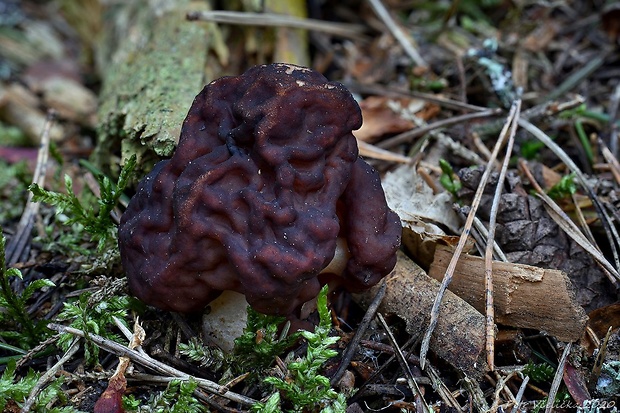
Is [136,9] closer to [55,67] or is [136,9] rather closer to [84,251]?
[55,67]

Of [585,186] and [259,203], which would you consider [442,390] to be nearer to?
[259,203]

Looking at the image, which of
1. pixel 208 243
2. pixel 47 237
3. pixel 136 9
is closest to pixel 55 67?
pixel 136 9

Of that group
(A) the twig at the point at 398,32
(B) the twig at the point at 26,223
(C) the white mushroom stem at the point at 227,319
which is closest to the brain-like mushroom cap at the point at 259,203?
(C) the white mushroom stem at the point at 227,319

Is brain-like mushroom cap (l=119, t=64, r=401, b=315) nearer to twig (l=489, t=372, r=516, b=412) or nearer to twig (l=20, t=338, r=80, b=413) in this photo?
twig (l=20, t=338, r=80, b=413)

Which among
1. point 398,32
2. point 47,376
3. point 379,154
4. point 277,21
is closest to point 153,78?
point 277,21

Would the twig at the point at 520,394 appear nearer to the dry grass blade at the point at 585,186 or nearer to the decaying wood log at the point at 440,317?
the decaying wood log at the point at 440,317

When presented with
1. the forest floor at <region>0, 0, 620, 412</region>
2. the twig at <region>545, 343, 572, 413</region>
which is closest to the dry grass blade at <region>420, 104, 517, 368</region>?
the forest floor at <region>0, 0, 620, 412</region>
